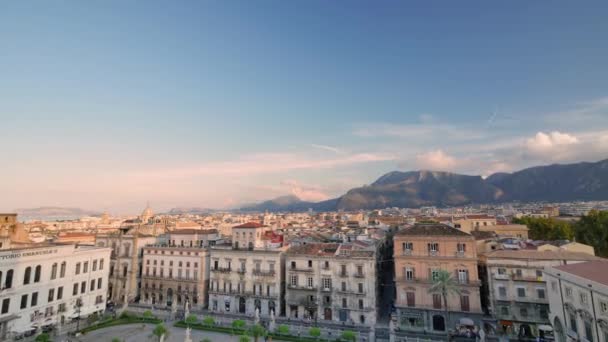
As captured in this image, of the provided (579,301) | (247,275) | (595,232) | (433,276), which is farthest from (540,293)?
(247,275)

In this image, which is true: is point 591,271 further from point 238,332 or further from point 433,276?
point 238,332

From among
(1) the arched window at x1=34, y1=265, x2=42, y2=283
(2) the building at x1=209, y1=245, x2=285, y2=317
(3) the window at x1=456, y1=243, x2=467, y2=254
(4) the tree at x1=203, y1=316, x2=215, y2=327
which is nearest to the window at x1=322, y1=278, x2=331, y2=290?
(2) the building at x1=209, y1=245, x2=285, y2=317

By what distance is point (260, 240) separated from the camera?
57000 millimetres

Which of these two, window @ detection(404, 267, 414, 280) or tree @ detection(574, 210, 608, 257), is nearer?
window @ detection(404, 267, 414, 280)

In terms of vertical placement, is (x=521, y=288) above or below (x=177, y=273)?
above

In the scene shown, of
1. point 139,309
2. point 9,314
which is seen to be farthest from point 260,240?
point 9,314

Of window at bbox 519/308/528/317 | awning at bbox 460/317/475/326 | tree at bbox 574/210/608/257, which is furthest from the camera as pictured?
tree at bbox 574/210/608/257

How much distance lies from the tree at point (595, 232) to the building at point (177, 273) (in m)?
69.1

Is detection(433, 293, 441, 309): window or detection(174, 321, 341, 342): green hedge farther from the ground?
detection(433, 293, 441, 309): window

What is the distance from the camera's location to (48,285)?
4497cm

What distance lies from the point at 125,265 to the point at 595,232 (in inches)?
3428

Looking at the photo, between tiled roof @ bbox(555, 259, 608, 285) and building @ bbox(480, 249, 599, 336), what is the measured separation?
27.0 feet

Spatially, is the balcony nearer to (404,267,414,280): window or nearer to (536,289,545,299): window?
(404,267,414,280): window

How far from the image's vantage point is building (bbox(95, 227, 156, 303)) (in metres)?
61.0
